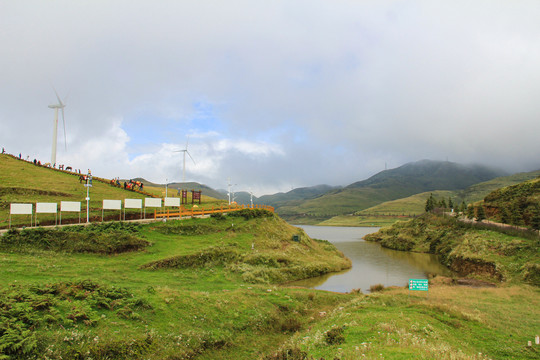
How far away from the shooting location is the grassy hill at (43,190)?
43031mm

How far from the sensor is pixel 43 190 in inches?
1991

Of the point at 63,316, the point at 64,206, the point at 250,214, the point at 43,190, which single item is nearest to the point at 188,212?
the point at 250,214

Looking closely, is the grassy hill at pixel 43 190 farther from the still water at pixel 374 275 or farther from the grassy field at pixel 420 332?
the grassy field at pixel 420 332

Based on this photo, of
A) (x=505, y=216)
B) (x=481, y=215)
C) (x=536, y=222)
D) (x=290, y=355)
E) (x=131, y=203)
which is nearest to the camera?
(x=290, y=355)

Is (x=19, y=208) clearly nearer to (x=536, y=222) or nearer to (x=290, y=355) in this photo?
(x=290, y=355)

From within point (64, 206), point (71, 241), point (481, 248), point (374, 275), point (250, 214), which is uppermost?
point (64, 206)

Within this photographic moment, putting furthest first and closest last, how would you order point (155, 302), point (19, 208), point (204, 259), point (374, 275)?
1. point (374, 275)
2. point (204, 259)
3. point (19, 208)
4. point (155, 302)

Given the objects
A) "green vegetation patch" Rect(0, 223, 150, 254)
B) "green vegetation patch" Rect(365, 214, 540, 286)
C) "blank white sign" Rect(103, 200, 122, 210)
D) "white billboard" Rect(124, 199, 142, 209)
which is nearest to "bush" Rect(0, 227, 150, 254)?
"green vegetation patch" Rect(0, 223, 150, 254)

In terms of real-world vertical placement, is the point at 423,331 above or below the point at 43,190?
below

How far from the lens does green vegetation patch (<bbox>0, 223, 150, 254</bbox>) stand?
30234 millimetres

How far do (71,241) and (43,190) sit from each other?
24.9 m

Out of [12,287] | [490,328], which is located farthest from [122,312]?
[490,328]

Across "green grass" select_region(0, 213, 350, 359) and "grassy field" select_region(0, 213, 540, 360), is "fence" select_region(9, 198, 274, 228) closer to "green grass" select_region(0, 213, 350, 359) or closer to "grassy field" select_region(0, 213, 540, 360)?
"grassy field" select_region(0, 213, 540, 360)

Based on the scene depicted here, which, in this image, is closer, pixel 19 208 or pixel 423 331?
pixel 423 331
